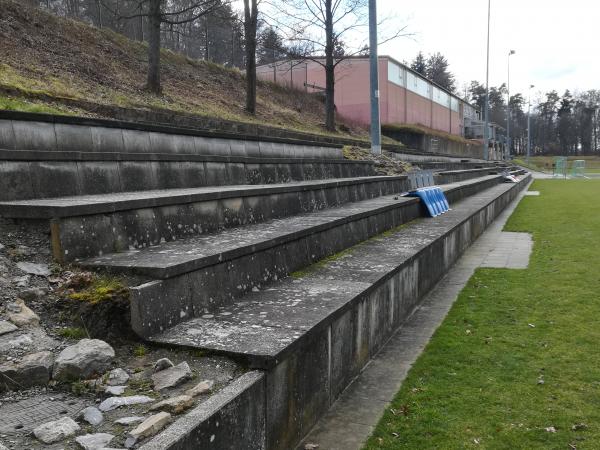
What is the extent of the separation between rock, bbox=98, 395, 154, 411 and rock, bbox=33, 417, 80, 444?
165 mm

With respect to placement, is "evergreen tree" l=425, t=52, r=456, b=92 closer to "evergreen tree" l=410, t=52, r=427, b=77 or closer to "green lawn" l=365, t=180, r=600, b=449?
"evergreen tree" l=410, t=52, r=427, b=77

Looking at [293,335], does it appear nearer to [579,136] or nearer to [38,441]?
[38,441]

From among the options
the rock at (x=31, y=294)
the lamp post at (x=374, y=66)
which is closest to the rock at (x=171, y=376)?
the rock at (x=31, y=294)

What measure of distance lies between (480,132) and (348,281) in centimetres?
7816

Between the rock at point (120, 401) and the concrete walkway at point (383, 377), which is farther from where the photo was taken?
the concrete walkway at point (383, 377)

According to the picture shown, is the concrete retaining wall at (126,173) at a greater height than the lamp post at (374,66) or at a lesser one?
lesser

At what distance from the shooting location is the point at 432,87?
56281mm

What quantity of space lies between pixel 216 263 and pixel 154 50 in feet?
40.8

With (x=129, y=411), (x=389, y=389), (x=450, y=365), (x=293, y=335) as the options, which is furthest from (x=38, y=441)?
(x=450, y=365)

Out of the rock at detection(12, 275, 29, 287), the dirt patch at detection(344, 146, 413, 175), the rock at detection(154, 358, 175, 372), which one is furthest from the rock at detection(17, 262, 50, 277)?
the dirt patch at detection(344, 146, 413, 175)

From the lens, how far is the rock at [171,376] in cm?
232

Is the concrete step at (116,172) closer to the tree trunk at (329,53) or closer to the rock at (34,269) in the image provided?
the rock at (34,269)

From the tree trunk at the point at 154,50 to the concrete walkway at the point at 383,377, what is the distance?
9506 millimetres

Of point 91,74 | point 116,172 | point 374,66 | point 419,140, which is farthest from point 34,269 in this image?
point 419,140
